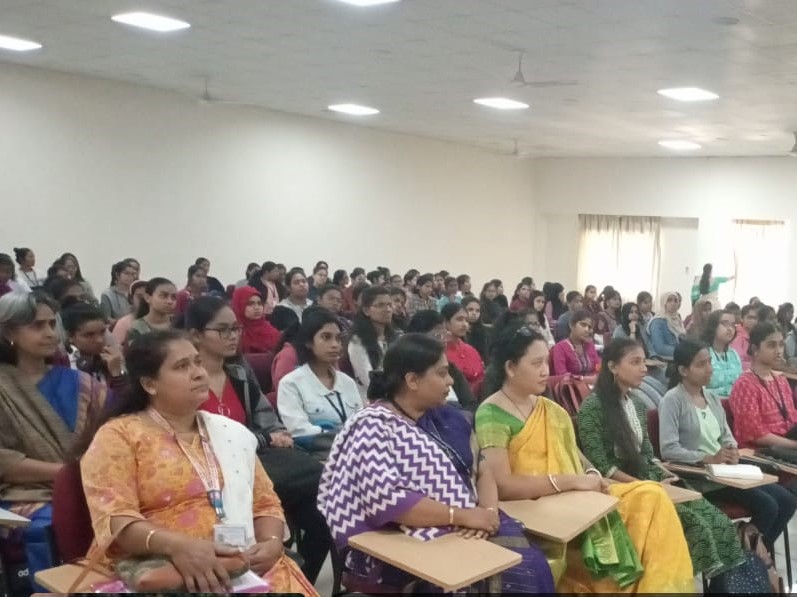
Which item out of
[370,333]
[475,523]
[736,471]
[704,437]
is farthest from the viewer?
[370,333]

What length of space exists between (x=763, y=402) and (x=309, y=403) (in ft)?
7.53

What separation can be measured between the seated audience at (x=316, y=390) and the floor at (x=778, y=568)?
1.74 feet

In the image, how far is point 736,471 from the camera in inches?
133

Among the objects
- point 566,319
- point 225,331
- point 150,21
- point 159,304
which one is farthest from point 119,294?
point 225,331

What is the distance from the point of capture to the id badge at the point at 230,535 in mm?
2047

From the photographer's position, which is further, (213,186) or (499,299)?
(213,186)

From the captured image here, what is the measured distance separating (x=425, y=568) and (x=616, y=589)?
0.93 metres

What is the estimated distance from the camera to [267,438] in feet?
10.7

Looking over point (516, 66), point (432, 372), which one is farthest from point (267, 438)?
point (516, 66)

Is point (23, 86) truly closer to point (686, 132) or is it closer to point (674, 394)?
point (674, 394)

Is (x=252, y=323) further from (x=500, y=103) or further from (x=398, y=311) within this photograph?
(x=500, y=103)

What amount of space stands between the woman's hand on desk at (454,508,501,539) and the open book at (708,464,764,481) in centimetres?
141

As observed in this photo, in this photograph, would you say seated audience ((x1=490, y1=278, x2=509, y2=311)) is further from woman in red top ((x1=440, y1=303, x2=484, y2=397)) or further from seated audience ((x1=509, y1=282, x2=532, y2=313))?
woman in red top ((x1=440, y1=303, x2=484, y2=397))

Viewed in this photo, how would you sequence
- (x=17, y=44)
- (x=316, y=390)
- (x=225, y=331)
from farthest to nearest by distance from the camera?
(x=17, y=44), (x=316, y=390), (x=225, y=331)
